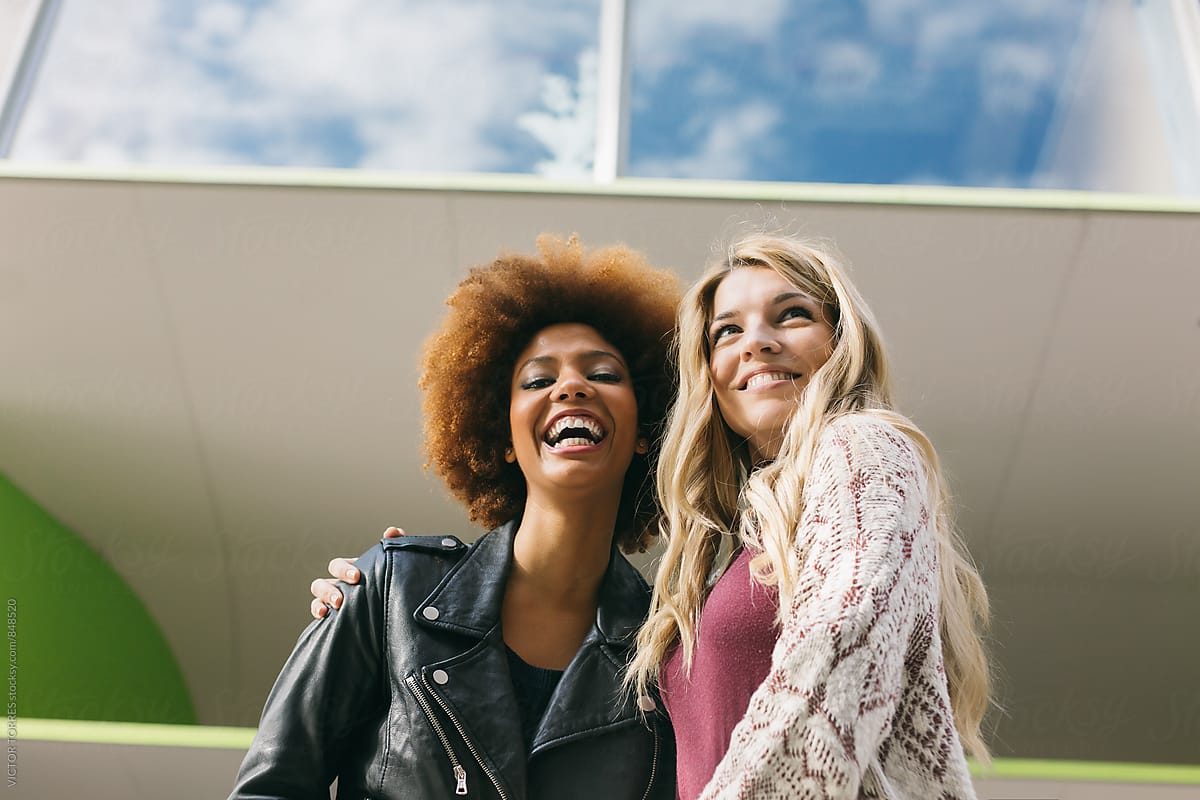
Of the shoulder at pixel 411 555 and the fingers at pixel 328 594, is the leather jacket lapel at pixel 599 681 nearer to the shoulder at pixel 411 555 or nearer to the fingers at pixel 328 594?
the shoulder at pixel 411 555

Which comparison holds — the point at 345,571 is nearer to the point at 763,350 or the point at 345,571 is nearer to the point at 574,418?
the point at 574,418

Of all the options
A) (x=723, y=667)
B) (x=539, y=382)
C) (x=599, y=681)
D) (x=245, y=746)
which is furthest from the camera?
(x=245, y=746)

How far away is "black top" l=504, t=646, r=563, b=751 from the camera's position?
207 cm

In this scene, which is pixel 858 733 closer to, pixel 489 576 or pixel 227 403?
pixel 489 576

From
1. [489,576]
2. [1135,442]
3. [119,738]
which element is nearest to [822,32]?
[1135,442]

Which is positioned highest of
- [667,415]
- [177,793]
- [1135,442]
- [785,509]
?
[785,509]

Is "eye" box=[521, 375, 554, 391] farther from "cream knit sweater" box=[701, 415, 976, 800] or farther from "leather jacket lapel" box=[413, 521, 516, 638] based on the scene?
"cream knit sweater" box=[701, 415, 976, 800]

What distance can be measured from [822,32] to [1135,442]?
8.67 feet

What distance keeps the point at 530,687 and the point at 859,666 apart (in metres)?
1.02

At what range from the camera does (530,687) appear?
212cm

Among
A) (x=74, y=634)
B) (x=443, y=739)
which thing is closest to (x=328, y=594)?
(x=443, y=739)

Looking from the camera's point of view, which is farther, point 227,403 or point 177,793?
point 227,403

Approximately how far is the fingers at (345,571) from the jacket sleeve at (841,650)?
107 cm

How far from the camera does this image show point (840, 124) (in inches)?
207
